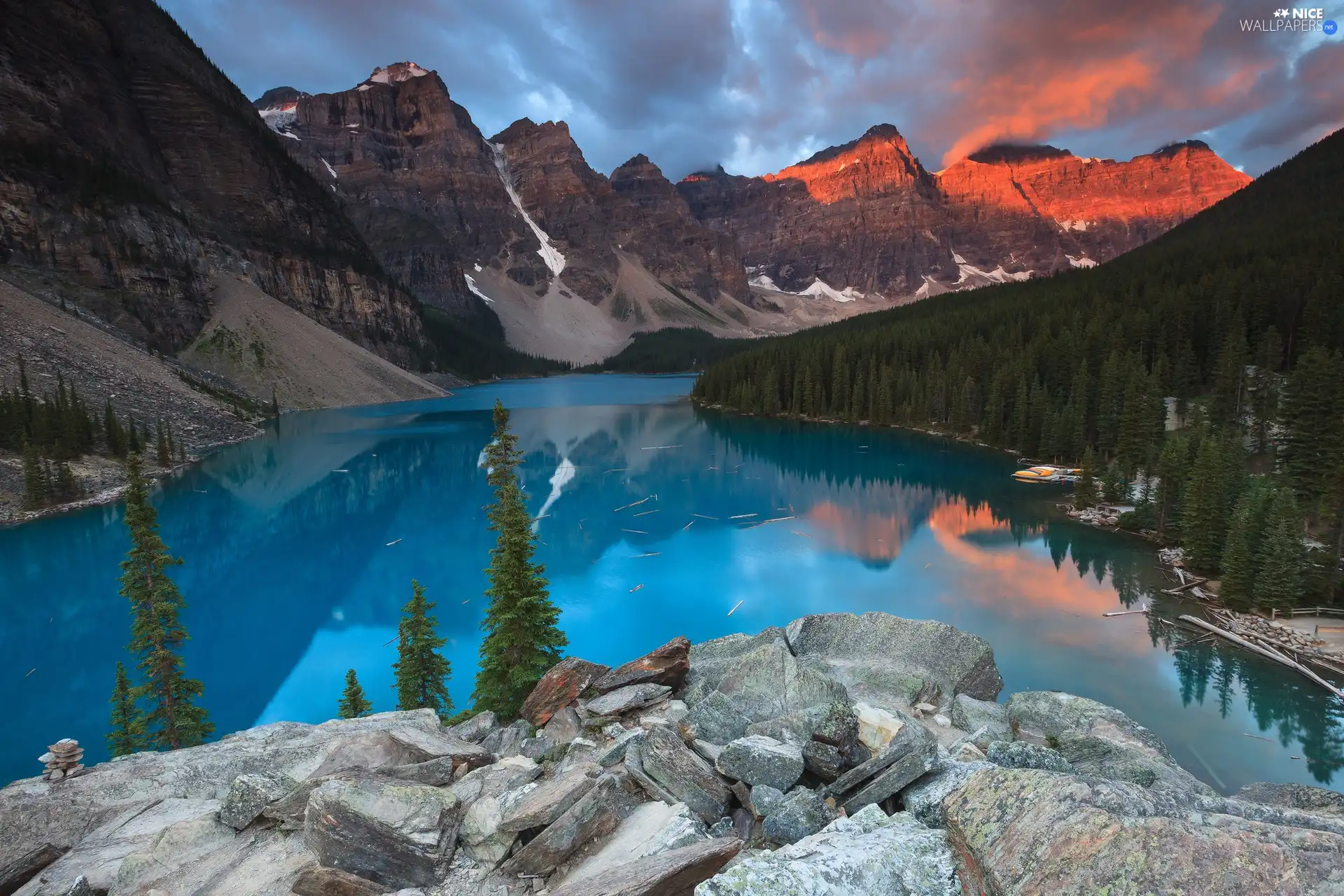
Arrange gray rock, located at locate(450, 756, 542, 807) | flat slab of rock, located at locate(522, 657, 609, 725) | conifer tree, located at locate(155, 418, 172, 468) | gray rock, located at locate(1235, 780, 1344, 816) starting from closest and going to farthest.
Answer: gray rock, located at locate(1235, 780, 1344, 816) → gray rock, located at locate(450, 756, 542, 807) → flat slab of rock, located at locate(522, 657, 609, 725) → conifer tree, located at locate(155, 418, 172, 468)

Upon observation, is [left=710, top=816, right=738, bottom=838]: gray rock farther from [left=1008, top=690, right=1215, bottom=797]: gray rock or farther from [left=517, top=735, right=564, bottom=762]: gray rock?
[left=1008, top=690, right=1215, bottom=797]: gray rock

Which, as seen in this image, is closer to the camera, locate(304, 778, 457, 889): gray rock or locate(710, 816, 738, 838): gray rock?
locate(304, 778, 457, 889): gray rock

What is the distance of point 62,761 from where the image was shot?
818 centimetres

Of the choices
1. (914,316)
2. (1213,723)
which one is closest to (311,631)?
(1213,723)

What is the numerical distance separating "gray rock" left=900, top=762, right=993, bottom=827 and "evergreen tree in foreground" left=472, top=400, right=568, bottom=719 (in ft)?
28.1

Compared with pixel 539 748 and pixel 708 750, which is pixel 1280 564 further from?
pixel 539 748

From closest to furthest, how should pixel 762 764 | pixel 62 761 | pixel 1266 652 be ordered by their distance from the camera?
pixel 762 764 → pixel 62 761 → pixel 1266 652

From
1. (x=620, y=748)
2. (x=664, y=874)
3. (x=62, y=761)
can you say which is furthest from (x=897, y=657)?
(x=62, y=761)

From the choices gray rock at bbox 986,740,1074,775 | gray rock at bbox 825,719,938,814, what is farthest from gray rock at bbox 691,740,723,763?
Answer: gray rock at bbox 986,740,1074,775

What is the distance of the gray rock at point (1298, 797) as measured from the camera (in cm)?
608

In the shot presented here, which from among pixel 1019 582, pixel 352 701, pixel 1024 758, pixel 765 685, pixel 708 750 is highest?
pixel 1024 758

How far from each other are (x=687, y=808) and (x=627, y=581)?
19854 millimetres

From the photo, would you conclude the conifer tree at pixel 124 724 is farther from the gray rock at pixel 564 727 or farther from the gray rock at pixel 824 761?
the gray rock at pixel 824 761

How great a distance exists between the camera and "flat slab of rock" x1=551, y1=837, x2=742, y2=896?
4426 millimetres
